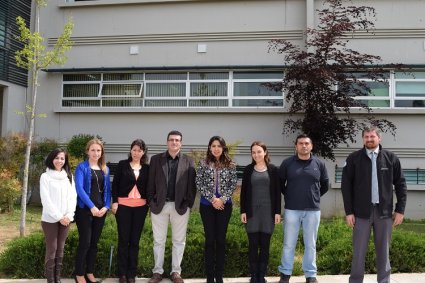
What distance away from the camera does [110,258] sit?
5.91 metres

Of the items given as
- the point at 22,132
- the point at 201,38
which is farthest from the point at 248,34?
the point at 22,132

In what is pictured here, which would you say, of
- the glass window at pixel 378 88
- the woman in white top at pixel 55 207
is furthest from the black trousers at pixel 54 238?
the glass window at pixel 378 88

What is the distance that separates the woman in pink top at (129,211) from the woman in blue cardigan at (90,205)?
16cm

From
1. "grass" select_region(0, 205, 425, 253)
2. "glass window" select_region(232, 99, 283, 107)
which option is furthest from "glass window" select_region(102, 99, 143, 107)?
"grass" select_region(0, 205, 425, 253)

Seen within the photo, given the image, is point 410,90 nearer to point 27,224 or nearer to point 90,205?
point 90,205

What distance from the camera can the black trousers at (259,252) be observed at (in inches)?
211

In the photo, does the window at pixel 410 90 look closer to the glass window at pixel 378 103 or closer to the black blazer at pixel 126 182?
the glass window at pixel 378 103

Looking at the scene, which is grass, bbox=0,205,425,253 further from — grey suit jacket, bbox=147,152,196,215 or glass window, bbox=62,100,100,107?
glass window, bbox=62,100,100,107

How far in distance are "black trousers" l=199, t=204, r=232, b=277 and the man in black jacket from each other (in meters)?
1.50

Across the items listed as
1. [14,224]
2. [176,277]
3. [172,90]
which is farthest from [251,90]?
[176,277]

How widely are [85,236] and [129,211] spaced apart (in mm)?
597

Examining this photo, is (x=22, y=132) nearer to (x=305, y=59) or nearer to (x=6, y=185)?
(x=6, y=185)

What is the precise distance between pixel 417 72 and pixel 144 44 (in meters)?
7.88

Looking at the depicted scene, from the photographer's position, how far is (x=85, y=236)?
17.2 ft
